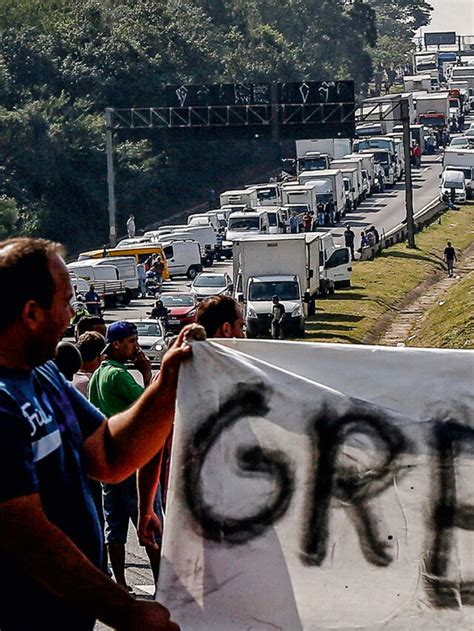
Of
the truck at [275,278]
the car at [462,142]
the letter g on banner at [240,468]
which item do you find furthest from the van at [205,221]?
the letter g on banner at [240,468]

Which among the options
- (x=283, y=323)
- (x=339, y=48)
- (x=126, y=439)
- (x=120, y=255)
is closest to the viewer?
(x=126, y=439)

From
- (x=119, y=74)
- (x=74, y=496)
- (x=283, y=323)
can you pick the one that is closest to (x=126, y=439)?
(x=74, y=496)

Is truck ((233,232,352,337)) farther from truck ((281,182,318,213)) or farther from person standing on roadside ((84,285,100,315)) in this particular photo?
truck ((281,182,318,213))

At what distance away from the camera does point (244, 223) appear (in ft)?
197

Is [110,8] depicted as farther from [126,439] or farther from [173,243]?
[126,439]

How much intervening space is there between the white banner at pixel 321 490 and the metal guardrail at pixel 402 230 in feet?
172

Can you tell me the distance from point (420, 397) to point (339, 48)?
407 ft

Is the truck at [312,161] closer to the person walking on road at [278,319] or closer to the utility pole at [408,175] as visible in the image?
the utility pole at [408,175]

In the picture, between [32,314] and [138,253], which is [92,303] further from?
[32,314]

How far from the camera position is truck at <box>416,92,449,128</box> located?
344ft

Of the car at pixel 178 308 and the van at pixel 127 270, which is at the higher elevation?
the car at pixel 178 308

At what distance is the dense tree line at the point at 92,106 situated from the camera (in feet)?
237

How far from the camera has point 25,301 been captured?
401 centimetres

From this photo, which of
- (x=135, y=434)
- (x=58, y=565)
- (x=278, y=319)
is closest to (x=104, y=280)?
(x=278, y=319)
